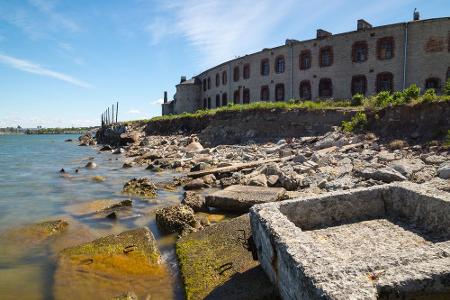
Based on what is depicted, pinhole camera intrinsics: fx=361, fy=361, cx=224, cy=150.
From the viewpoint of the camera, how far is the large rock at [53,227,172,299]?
17.2 ft

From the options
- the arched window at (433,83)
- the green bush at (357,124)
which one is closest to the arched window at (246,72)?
the arched window at (433,83)

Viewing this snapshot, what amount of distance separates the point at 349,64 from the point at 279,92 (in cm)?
729

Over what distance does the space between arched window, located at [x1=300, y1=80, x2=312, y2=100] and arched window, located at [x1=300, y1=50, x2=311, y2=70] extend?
1.26 metres

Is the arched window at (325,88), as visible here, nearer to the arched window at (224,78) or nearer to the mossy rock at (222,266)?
the arched window at (224,78)

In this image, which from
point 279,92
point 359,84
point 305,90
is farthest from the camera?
point 279,92

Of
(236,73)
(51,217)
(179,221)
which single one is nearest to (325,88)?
(236,73)

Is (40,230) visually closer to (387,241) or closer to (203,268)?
(203,268)

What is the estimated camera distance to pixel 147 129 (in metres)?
41.1

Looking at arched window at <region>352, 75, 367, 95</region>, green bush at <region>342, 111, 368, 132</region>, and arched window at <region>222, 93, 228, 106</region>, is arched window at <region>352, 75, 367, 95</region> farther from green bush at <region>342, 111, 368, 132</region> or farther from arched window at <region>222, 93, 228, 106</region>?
arched window at <region>222, 93, 228, 106</region>

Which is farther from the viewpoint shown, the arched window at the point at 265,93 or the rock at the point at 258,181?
the arched window at the point at 265,93

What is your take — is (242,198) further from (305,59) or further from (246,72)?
(246,72)

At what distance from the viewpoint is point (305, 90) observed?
103 ft

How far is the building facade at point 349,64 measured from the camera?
2425cm

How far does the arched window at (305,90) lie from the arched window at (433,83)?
29.5 feet
